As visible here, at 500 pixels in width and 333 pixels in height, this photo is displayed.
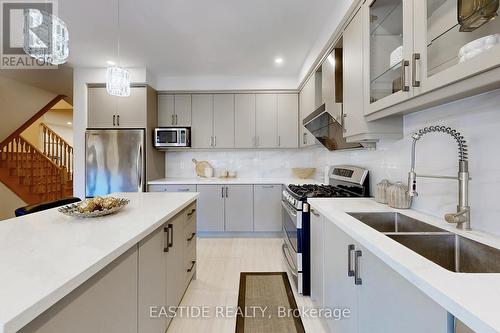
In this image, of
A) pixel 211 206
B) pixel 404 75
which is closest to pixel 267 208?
pixel 211 206

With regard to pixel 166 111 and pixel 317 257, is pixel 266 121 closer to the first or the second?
pixel 166 111

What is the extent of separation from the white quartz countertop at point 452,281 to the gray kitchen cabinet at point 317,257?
57 cm

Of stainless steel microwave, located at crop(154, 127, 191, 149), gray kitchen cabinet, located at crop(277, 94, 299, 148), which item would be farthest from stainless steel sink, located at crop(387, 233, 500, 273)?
stainless steel microwave, located at crop(154, 127, 191, 149)

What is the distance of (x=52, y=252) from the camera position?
2.76 feet

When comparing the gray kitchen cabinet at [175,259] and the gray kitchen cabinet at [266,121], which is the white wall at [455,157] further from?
the gray kitchen cabinet at [266,121]

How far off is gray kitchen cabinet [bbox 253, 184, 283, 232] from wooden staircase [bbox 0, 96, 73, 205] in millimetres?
4660

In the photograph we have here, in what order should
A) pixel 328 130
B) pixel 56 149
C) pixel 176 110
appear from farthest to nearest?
pixel 56 149
pixel 176 110
pixel 328 130

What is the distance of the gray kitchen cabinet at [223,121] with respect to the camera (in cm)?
393

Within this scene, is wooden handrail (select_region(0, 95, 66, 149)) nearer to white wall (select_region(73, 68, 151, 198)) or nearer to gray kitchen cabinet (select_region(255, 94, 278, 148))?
white wall (select_region(73, 68, 151, 198))

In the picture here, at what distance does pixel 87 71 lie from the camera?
3559 mm

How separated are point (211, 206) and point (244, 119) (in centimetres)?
148

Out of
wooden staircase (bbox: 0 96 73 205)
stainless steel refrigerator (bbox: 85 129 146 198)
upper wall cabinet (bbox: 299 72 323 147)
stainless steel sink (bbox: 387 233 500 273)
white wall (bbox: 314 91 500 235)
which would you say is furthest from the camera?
wooden staircase (bbox: 0 96 73 205)

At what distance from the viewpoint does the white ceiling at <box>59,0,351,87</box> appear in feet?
7.10

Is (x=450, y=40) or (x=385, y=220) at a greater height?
(x=450, y=40)
